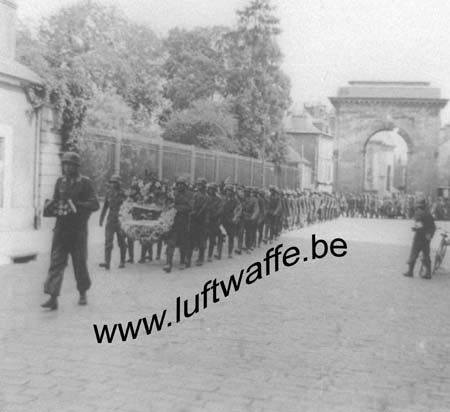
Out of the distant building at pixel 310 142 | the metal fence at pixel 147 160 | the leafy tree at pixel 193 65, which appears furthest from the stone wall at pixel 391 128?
the metal fence at pixel 147 160

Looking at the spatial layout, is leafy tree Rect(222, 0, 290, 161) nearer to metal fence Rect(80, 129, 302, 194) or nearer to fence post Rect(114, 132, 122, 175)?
metal fence Rect(80, 129, 302, 194)

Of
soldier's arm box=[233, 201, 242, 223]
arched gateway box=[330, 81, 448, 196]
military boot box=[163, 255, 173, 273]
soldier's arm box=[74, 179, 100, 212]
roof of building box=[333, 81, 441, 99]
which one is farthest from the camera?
roof of building box=[333, 81, 441, 99]

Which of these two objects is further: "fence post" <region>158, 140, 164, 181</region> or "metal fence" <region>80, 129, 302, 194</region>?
"fence post" <region>158, 140, 164, 181</region>

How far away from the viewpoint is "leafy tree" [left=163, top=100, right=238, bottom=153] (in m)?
25.4

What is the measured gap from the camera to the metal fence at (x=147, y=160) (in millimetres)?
16031

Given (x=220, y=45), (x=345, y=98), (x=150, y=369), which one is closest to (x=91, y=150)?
(x=220, y=45)

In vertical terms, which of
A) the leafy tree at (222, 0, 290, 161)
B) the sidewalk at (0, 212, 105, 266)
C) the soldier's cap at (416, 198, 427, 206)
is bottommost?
the sidewalk at (0, 212, 105, 266)

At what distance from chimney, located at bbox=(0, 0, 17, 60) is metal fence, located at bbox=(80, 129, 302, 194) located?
148 inches

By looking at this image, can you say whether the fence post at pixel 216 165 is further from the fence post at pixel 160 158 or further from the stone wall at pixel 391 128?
the stone wall at pixel 391 128

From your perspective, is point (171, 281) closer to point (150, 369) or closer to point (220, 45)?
point (150, 369)

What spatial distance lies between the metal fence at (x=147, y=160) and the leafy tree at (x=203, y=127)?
0.90 metres

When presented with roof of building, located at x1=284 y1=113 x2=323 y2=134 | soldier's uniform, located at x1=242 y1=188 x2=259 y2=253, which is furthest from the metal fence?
roof of building, located at x1=284 y1=113 x2=323 y2=134

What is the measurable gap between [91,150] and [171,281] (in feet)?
19.2

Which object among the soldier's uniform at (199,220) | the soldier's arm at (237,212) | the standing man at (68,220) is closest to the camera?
the standing man at (68,220)
